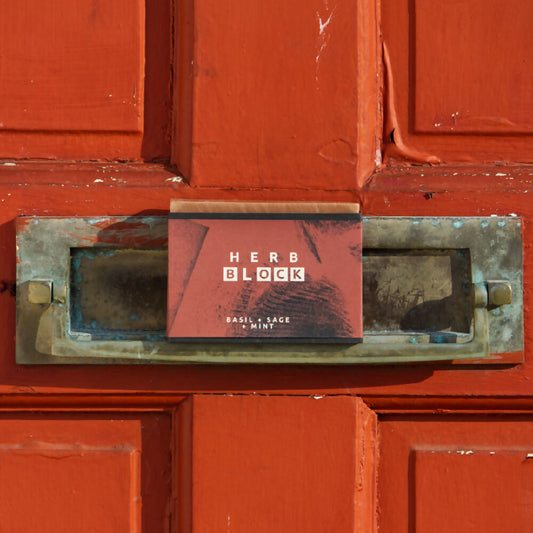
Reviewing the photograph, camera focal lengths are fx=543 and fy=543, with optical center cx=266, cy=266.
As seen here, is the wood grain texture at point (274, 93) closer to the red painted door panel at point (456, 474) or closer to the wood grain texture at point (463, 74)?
the wood grain texture at point (463, 74)

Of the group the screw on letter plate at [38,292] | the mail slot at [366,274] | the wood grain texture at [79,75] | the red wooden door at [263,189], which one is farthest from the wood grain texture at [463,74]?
the screw on letter plate at [38,292]

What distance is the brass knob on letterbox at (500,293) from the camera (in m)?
0.66

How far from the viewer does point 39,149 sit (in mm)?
745

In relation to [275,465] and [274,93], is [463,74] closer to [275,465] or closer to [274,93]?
[274,93]

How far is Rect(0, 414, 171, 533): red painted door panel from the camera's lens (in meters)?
0.72

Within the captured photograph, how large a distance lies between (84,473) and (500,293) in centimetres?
58

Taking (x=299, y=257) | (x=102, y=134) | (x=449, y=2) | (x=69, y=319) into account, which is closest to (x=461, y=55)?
(x=449, y=2)

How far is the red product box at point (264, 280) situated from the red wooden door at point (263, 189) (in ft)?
0.23

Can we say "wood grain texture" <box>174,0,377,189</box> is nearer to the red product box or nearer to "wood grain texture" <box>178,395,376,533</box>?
the red product box

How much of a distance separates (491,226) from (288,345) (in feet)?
0.99

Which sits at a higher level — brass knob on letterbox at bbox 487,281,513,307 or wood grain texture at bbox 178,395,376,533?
brass knob on letterbox at bbox 487,281,513,307

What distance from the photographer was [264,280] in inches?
25.9

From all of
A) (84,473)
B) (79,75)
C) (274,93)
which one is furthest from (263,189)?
(84,473)

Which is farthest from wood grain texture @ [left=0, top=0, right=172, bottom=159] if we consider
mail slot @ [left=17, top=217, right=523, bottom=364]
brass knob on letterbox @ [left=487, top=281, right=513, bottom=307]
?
brass knob on letterbox @ [left=487, top=281, right=513, bottom=307]
